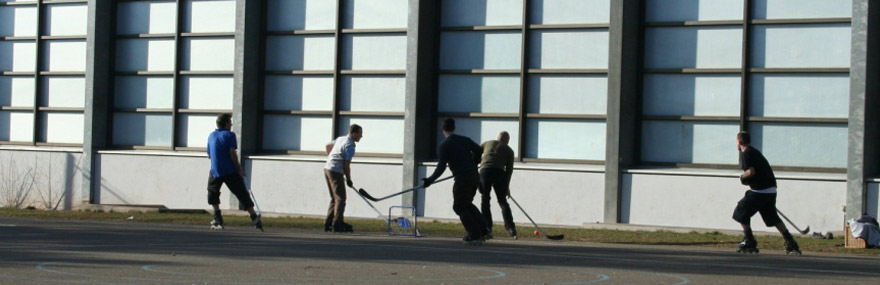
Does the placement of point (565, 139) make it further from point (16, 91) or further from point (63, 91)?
point (16, 91)

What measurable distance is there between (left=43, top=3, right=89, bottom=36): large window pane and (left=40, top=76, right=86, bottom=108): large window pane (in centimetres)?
110

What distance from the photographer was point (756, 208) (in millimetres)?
18250

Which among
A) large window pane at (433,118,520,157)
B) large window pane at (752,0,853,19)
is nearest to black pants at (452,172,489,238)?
large window pane at (752,0,853,19)

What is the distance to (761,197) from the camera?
59.9ft

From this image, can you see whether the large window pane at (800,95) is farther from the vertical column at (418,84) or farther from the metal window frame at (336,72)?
the metal window frame at (336,72)

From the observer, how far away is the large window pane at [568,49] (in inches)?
1032

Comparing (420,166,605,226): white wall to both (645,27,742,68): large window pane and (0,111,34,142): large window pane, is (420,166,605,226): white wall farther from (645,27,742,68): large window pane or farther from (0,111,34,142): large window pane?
(0,111,34,142): large window pane

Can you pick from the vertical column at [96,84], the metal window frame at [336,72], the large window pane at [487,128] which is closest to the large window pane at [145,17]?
the vertical column at [96,84]

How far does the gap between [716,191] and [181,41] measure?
510 inches

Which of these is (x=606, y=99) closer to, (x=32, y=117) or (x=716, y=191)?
(x=716, y=191)

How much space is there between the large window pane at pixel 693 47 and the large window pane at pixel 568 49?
0.89 m

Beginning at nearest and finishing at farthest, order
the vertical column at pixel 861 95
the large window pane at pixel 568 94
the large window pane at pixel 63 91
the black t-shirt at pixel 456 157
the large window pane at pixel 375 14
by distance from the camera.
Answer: the black t-shirt at pixel 456 157 → the vertical column at pixel 861 95 → the large window pane at pixel 568 94 → the large window pane at pixel 375 14 → the large window pane at pixel 63 91

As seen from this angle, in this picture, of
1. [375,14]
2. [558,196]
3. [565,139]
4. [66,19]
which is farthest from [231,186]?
[66,19]

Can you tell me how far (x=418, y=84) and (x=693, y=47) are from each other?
5.55m
